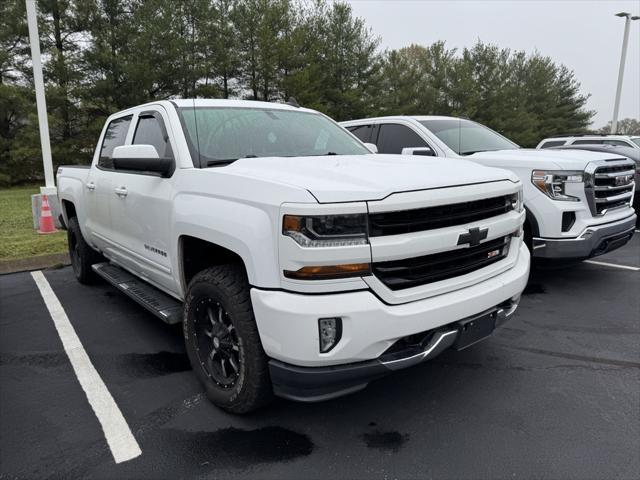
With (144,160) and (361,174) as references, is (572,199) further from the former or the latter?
(144,160)

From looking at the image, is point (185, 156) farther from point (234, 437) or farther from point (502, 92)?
point (502, 92)

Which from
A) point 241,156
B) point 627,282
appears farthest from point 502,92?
point 241,156

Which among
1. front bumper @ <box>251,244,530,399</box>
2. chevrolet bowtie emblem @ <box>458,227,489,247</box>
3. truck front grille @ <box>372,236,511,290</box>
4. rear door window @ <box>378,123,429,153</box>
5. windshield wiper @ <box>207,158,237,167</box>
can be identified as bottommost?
front bumper @ <box>251,244,530,399</box>

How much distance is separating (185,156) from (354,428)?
2022 millimetres

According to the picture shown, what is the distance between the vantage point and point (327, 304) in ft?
7.07

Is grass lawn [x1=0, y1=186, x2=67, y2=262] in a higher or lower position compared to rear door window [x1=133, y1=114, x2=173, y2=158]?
lower

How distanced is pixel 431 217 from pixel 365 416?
1274 mm

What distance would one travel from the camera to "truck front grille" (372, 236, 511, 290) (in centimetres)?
232

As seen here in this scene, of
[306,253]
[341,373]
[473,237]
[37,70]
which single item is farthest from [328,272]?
[37,70]

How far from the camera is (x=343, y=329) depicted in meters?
2.18

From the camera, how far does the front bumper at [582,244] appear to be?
4.70 m

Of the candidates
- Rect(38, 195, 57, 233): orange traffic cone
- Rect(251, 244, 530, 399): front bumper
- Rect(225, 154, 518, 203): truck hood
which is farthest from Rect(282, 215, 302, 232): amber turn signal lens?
Rect(38, 195, 57, 233): orange traffic cone

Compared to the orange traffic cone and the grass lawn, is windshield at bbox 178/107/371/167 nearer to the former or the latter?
the grass lawn

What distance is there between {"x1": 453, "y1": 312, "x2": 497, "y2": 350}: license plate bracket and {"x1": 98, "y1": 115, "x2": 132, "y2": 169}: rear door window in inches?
135
